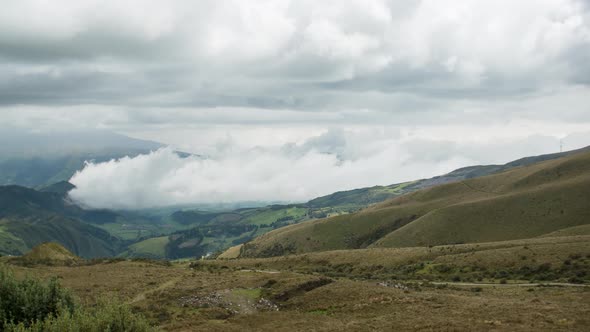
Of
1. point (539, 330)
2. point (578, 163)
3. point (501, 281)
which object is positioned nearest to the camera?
point (539, 330)

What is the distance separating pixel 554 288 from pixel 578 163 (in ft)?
459

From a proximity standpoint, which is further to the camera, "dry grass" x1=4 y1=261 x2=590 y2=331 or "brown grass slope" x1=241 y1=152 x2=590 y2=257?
"brown grass slope" x1=241 y1=152 x2=590 y2=257

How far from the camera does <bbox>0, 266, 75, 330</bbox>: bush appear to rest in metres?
30.2

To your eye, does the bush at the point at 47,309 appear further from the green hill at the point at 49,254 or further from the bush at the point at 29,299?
the green hill at the point at 49,254

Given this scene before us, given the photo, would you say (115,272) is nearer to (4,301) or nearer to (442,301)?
(4,301)

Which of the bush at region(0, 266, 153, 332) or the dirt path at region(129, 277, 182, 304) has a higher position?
the bush at region(0, 266, 153, 332)

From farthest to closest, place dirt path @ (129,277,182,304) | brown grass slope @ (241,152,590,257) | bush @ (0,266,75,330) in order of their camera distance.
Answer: brown grass slope @ (241,152,590,257) < dirt path @ (129,277,182,304) < bush @ (0,266,75,330)

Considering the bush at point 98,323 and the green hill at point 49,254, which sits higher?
the bush at point 98,323

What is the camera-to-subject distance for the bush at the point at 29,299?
30.2 meters

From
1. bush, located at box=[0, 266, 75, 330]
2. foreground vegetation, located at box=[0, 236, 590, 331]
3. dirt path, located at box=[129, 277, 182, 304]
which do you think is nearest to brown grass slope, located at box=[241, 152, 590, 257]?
foreground vegetation, located at box=[0, 236, 590, 331]

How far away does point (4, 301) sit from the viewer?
99.5 feet

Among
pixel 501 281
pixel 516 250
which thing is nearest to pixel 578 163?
pixel 516 250

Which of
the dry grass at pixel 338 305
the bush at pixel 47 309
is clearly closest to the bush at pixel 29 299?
the bush at pixel 47 309

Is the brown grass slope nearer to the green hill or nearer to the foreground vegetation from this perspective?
the foreground vegetation
